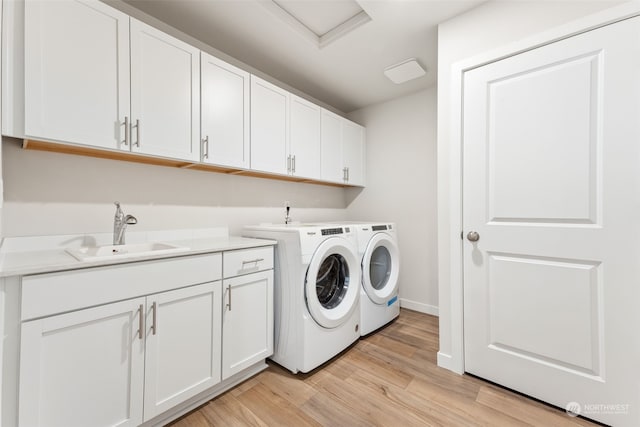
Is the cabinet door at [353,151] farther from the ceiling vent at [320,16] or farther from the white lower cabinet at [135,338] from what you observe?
the white lower cabinet at [135,338]

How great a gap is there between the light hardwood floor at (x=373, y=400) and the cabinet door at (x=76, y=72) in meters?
1.56

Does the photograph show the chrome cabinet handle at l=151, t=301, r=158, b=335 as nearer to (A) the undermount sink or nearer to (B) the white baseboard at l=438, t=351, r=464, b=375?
(A) the undermount sink

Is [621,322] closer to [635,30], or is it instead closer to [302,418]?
[635,30]

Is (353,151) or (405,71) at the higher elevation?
(405,71)

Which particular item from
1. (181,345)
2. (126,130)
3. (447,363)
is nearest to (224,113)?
(126,130)

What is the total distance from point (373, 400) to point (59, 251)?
1.89m

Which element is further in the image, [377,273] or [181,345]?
[377,273]

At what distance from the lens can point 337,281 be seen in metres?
2.11

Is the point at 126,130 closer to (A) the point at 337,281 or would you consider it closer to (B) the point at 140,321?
(B) the point at 140,321

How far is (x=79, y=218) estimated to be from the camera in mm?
1481

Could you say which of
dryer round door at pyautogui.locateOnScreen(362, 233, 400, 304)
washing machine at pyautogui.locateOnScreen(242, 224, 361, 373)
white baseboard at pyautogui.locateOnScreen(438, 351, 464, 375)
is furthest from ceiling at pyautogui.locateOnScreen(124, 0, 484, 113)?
white baseboard at pyautogui.locateOnScreen(438, 351, 464, 375)

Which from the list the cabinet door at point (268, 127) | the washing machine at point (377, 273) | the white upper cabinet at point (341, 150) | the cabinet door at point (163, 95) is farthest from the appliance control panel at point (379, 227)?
the cabinet door at point (163, 95)

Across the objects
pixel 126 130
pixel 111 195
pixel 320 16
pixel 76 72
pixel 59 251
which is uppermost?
pixel 320 16

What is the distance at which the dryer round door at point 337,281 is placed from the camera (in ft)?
6.08
